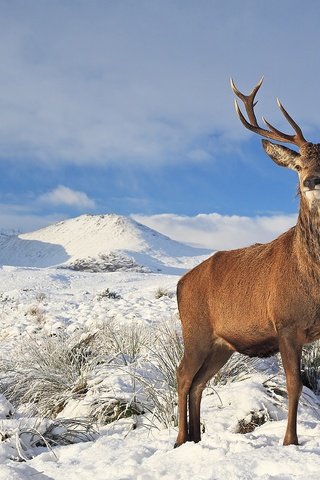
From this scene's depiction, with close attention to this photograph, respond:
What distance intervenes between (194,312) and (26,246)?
3519 inches

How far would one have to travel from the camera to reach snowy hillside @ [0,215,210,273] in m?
70.9

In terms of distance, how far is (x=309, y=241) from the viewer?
13.3ft

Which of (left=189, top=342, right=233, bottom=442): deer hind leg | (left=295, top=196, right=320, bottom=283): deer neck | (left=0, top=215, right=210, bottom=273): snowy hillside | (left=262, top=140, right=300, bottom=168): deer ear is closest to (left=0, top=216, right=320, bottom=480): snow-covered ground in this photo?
(left=189, top=342, right=233, bottom=442): deer hind leg

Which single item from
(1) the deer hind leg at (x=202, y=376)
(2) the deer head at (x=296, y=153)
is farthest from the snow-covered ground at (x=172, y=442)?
(2) the deer head at (x=296, y=153)

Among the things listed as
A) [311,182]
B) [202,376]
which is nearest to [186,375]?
[202,376]

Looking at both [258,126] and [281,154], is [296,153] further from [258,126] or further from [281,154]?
[258,126]

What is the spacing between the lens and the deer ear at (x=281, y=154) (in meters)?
4.25

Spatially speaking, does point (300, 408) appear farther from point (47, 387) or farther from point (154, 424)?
point (47, 387)

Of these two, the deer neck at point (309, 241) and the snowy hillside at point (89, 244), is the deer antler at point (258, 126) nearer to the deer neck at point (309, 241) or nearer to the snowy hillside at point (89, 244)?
the deer neck at point (309, 241)

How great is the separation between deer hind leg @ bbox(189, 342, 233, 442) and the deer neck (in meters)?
1.04

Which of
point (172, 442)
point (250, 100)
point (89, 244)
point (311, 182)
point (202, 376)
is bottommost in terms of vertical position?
point (172, 442)

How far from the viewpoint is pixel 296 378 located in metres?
3.80

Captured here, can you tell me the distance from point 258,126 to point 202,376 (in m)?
2.16

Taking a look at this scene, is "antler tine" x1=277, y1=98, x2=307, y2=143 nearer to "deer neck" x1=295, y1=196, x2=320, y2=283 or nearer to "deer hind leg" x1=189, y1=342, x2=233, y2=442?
"deer neck" x1=295, y1=196, x2=320, y2=283
